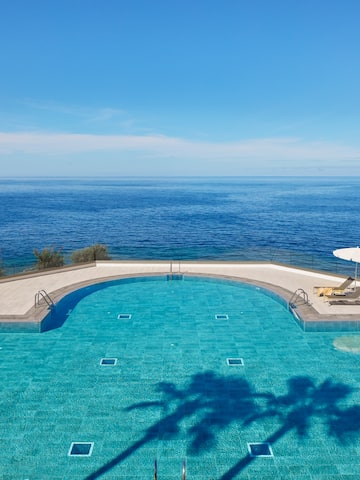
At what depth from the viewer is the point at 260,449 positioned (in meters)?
8.79

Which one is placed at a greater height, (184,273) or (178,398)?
(184,273)

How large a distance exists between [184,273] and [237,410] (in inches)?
472

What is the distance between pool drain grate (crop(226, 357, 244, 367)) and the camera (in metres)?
12.5

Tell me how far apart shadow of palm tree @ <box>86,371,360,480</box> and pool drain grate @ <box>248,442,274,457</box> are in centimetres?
14

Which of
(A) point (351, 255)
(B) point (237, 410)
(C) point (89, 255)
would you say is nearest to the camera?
(B) point (237, 410)

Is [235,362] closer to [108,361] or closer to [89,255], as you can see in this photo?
[108,361]

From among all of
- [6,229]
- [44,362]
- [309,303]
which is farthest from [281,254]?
[6,229]

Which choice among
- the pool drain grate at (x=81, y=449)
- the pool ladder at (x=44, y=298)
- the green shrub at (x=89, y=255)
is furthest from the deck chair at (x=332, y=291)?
the green shrub at (x=89, y=255)

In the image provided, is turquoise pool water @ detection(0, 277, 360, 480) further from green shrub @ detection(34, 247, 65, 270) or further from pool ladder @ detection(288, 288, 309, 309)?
green shrub @ detection(34, 247, 65, 270)

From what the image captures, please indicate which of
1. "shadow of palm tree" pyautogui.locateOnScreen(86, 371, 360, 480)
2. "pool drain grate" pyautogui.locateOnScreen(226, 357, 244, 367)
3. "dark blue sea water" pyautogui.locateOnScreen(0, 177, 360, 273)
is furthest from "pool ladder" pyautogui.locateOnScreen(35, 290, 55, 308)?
"dark blue sea water" pyautogui.locateOnScreen(0, 177, 360, 273)

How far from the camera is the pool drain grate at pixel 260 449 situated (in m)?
8.64

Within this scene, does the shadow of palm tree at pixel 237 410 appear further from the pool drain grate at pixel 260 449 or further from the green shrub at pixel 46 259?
the green shrub at pixel 46 259

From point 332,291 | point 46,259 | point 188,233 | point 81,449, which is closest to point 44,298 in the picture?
point 81,449

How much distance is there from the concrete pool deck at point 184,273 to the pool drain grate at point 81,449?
6.55 m
